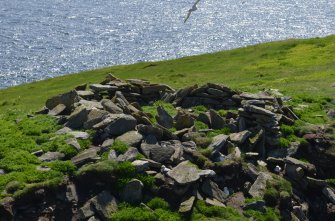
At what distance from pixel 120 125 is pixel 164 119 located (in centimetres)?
334

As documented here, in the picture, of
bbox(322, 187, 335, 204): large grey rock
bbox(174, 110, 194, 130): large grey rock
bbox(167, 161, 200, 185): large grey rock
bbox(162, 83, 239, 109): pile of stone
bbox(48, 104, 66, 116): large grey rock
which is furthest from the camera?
bbox(162, 83, 239, 109): pile of stone

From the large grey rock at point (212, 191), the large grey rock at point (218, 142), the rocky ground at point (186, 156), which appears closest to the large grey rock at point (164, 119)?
the rocky ground at point (186, 156)

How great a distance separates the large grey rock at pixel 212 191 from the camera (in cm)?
2191

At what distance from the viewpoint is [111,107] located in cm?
2769

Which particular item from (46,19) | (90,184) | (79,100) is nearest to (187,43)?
(46,19)

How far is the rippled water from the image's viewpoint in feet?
407

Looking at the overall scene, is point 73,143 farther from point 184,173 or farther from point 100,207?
point 184,173

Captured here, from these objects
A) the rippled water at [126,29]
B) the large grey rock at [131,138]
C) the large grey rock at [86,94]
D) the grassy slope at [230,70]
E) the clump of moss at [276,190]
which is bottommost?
the rippled water at [126,29]

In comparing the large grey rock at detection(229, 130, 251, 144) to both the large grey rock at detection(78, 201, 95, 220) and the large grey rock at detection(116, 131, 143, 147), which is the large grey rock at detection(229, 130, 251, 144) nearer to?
the large grey rock at detection(116, 131, 143, 147)

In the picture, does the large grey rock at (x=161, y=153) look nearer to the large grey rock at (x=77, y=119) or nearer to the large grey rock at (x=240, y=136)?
the large grey rock at (x=240, y=136)

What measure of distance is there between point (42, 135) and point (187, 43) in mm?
117711

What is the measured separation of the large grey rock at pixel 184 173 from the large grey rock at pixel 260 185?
3005 millimetres

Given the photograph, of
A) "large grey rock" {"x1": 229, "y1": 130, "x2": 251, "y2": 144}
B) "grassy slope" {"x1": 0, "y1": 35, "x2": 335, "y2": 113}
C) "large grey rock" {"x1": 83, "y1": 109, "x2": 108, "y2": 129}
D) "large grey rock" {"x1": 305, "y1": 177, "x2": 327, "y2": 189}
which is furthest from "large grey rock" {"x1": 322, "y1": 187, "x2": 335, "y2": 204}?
"grassy slope" {"x1": 0, "y1": 35, "x2": 335, "y2": 113}

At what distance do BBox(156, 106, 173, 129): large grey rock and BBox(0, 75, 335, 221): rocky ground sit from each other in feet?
0.19
